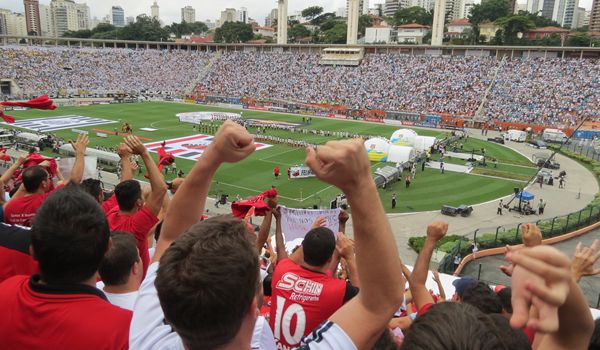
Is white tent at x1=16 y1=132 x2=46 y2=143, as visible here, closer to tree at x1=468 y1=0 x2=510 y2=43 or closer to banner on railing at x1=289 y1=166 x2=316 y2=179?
banner on railing at x1=289 y1=166 x2=316 y2=179

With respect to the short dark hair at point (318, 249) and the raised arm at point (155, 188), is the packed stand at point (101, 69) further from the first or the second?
the short dark hair at point (318, 249)

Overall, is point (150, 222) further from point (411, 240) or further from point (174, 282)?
point (411, 240)

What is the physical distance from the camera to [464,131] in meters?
51.6

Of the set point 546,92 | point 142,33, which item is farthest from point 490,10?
point 142,33

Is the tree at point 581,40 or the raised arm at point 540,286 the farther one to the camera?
the tree at point 581,40

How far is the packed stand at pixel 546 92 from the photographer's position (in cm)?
5550

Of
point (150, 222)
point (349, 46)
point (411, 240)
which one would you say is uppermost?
point (349, 46)

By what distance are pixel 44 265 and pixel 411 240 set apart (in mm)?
19783

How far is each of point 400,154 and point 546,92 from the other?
35.9 meters

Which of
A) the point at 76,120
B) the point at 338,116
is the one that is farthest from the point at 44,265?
the point at 338,116

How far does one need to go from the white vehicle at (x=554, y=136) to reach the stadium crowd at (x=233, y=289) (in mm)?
50875

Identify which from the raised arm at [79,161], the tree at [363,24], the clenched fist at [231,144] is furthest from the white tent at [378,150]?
the tree at [363,24]

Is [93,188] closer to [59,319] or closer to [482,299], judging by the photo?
[59,319]

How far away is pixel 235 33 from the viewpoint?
11569cm
